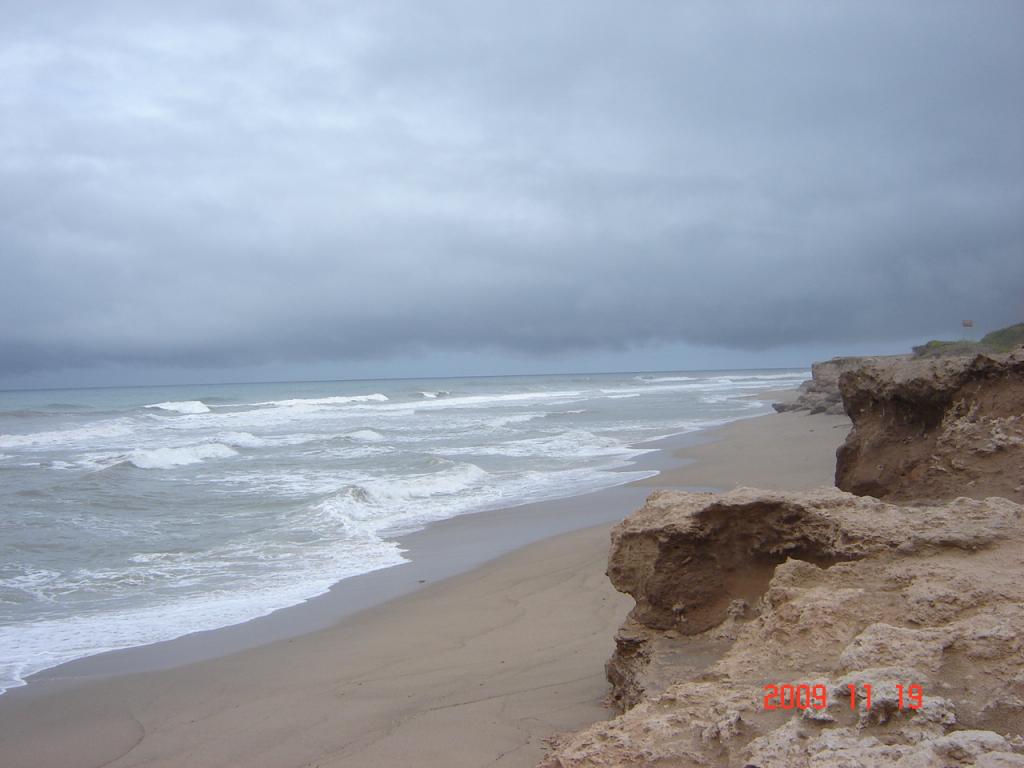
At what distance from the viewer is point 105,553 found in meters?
9.83

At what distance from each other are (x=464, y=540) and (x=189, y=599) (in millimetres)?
3591

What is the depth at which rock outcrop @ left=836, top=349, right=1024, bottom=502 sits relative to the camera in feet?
15.1

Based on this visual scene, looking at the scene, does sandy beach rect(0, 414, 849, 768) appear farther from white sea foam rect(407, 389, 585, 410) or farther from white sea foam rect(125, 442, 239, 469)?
white sea foam rect(407, 389, 585, 410)

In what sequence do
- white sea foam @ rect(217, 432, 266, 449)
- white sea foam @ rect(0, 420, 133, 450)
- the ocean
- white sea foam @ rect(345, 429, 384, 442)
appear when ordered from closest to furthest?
the ocean, white sea foam @ rect(345, 429, 384, 442), white sea foam @ rect(217, 432, 266, 449), white sea foam @ rect(0, 420, 133, 450)

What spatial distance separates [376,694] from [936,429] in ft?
12.9

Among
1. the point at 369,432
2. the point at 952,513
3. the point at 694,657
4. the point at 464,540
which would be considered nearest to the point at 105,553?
the point at 464,540

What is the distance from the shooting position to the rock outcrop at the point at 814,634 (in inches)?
95.6

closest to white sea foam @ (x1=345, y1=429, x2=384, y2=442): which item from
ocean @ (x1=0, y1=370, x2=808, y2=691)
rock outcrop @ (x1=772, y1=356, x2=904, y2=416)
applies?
ocean @ (x1=0, y1=370, x2=808, y2=691)

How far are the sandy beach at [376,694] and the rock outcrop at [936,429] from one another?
216cm

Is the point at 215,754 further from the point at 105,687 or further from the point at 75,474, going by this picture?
the point at 75,474

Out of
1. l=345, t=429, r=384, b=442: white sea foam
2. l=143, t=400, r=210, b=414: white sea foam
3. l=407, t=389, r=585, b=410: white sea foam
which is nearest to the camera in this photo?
l=345, t=429, r=384, b=442: white sea foam
